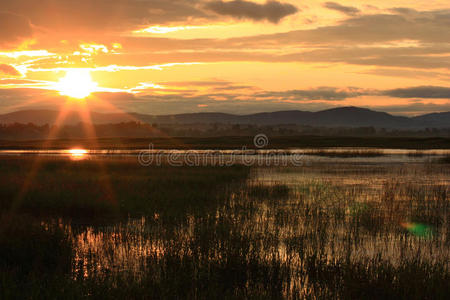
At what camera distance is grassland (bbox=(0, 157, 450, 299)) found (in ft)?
29.7

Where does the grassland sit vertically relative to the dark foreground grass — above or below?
above

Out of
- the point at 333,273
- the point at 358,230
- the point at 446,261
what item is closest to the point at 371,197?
the point at 358,230

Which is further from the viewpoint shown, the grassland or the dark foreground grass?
Answer: the dark foreground grass

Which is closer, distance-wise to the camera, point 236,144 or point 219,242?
point 219,242

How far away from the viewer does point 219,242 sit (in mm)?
12039

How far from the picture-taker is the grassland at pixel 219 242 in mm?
9055

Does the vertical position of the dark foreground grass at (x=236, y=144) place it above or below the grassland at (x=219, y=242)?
below

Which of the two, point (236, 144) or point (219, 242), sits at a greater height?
point (219, 242)

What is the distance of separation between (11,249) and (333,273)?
8.03m

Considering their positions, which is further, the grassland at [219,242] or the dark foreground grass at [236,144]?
the dark foreground grass at [236,144]

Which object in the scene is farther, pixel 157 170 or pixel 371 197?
pixel 157 170

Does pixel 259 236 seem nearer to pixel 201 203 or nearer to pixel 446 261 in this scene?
pixel 446 261

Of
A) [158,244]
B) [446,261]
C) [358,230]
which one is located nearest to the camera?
[446,261]

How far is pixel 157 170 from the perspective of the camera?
32.7 metres
